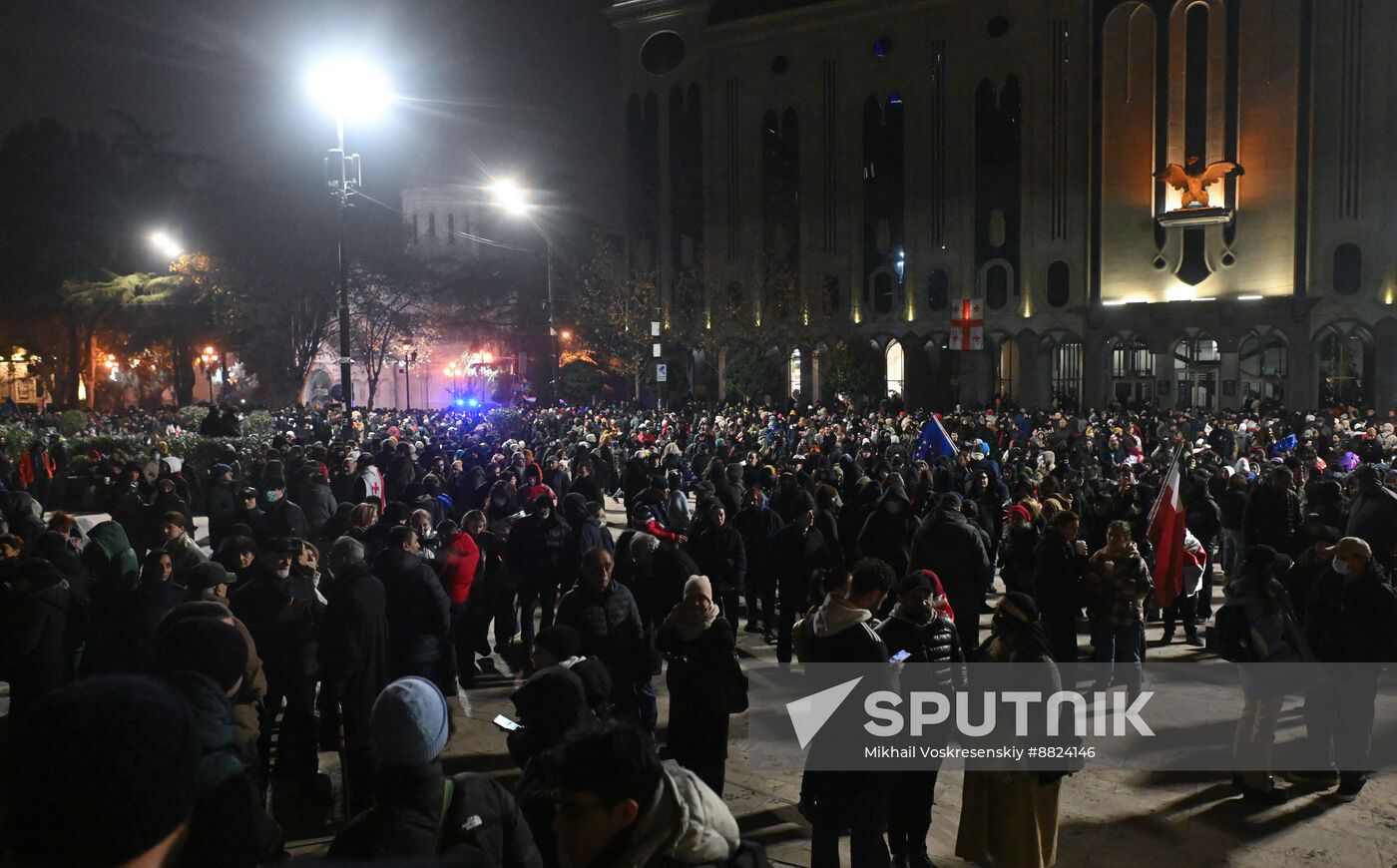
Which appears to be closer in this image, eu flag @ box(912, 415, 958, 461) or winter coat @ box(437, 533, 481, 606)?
winter coat @ box(437, 533, 481, 606)

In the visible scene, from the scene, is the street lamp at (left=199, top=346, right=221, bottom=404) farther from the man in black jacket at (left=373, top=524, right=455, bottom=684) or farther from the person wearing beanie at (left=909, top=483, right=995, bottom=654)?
the person wearing beanie at (left=909, top=483, right=995, bottom=654)

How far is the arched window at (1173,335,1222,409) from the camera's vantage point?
41938mm

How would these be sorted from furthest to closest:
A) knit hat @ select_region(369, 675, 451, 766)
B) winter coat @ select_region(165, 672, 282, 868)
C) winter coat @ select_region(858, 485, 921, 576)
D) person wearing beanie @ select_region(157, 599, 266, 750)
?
1. winter coat @ select_region(858, 485, 921, 576)
2. person wearing beanie @ select_region(157, 599, 266, 750)
3. knit hat @ select_region(369, 675, 451, 766)
4. winter coat @ select_region(165, 672, 282, 868)

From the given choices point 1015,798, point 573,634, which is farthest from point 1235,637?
point 573,634

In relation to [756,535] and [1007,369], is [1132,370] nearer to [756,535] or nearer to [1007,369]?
[1007,369]

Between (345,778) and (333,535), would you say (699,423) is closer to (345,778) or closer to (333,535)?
(333,535)

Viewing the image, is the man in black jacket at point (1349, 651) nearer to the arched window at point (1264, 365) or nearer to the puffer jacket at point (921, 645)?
the puffer jacket at point (921, 645)

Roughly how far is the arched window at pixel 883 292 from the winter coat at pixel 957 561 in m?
41.2

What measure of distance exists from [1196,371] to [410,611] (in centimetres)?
4195

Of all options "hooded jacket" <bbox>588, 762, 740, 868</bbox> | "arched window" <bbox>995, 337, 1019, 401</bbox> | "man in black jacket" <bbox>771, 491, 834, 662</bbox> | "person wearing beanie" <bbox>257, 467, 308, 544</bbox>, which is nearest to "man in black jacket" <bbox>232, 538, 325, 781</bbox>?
"person wearing beanie" <bbox>257, 467, 308, 544</bbox>

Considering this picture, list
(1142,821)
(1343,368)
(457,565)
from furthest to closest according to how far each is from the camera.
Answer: (1343,368) → (457,565) → (1142,821)

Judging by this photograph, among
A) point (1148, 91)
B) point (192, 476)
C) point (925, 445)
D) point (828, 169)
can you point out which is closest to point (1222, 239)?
point (1148, 91)

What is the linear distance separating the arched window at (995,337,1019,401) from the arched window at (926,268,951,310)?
10.8ft

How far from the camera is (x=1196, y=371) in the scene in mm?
42312
